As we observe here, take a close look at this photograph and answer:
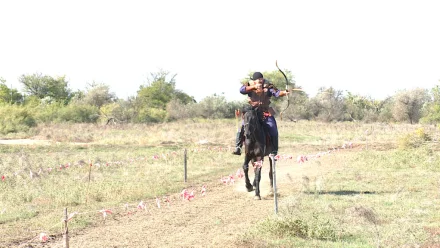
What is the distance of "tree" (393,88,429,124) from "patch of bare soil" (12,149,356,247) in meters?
49.2

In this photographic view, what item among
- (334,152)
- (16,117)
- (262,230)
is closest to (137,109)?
(16,117)

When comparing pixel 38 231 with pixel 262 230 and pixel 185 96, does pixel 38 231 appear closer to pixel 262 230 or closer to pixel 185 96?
pixel 262 230

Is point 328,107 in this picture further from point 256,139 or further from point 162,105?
point 256,139

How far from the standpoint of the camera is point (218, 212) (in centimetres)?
1072

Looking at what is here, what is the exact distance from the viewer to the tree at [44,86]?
224ft

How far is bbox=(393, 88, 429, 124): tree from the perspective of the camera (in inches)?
2324

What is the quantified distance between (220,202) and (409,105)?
51.9 metres

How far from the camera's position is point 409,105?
5897 cm

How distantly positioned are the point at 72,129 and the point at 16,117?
19.4 feet

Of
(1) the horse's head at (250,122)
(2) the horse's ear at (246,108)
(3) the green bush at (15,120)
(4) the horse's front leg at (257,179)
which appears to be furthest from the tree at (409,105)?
(1) the horse's head at (250,122)

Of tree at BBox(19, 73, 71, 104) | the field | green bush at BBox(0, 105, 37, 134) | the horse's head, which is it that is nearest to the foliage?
the field

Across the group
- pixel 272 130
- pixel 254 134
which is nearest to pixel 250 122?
pixel 254 134

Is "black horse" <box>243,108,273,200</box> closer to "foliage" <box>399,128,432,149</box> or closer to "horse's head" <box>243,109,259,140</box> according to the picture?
"horse's head" <box>243,109,259,140</box>

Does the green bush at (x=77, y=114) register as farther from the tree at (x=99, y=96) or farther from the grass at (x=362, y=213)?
the grass at (x=362, y=213)
